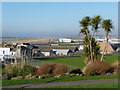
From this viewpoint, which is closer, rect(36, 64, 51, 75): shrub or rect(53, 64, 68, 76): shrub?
rect(53, 64, 68, 76): shrub

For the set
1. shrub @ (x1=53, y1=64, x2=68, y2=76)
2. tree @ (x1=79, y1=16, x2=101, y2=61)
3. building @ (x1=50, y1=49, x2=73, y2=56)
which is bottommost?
building @ (x1=50, y1=49, x2=73, y2=56)

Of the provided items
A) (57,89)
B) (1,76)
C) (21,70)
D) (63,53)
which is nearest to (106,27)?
(21,70)

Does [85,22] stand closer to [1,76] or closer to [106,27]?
[106,27]

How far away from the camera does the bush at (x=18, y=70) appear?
79.4 feet

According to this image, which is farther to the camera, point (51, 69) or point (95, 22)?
point (95, 22)

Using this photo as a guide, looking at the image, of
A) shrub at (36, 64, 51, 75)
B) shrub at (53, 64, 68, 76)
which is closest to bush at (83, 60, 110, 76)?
shrub at (53, 64, 68, 76)

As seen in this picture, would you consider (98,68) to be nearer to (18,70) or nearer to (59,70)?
(59,70)

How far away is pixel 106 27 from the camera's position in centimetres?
3459

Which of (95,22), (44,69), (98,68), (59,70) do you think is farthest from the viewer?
(95,22)

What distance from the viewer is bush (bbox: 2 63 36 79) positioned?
2419 cm

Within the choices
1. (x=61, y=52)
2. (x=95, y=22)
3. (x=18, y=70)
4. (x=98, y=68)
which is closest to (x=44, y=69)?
(x=18, y=70)

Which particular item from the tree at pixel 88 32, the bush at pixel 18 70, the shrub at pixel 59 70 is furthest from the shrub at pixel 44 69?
the tree at pixel 88 32

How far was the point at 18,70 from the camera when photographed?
2442 cm

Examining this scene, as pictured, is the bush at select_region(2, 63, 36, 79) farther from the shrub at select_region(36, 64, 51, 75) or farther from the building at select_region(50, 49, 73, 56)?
the building at select_region(50, 49, 73, 56)
